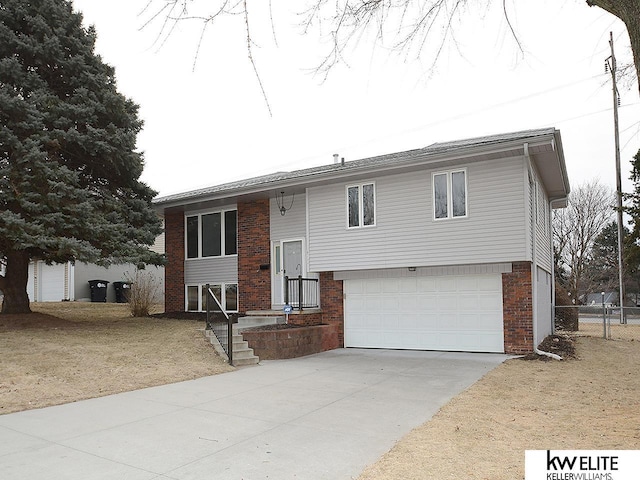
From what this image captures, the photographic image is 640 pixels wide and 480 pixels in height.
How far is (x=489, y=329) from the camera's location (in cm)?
1230

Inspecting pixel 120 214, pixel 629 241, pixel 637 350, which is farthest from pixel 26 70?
pixel 629 241

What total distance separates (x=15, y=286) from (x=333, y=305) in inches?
330

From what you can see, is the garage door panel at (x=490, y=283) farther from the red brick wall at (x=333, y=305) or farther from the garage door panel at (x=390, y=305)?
the red brick wall at (x=333, y=305)

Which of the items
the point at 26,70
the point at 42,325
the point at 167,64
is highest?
the point at 26,70

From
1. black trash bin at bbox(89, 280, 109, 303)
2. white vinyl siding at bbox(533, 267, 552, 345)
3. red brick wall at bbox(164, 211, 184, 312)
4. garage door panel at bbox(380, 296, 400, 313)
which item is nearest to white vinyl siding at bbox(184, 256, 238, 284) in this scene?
red brick wall at bbox(164, 211, 184, 312)

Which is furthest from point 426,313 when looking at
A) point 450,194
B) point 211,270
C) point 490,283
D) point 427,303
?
point 211,270

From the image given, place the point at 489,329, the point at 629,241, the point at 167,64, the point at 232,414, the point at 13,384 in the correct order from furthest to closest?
the point at 629,241 < the point at 489,329 < the point at 13,384 < the point at 232,414 < the point at 167,64

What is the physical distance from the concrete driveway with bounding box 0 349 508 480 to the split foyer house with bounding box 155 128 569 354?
126 inches

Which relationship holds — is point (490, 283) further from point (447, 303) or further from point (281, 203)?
point (281, 203)

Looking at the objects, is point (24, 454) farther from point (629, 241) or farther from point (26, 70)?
point (629, 241)

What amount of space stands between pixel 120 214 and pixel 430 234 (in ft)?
25.8

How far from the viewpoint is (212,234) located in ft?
57.6

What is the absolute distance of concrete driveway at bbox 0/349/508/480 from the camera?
4.69 m

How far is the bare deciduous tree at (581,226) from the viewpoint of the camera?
117ft
